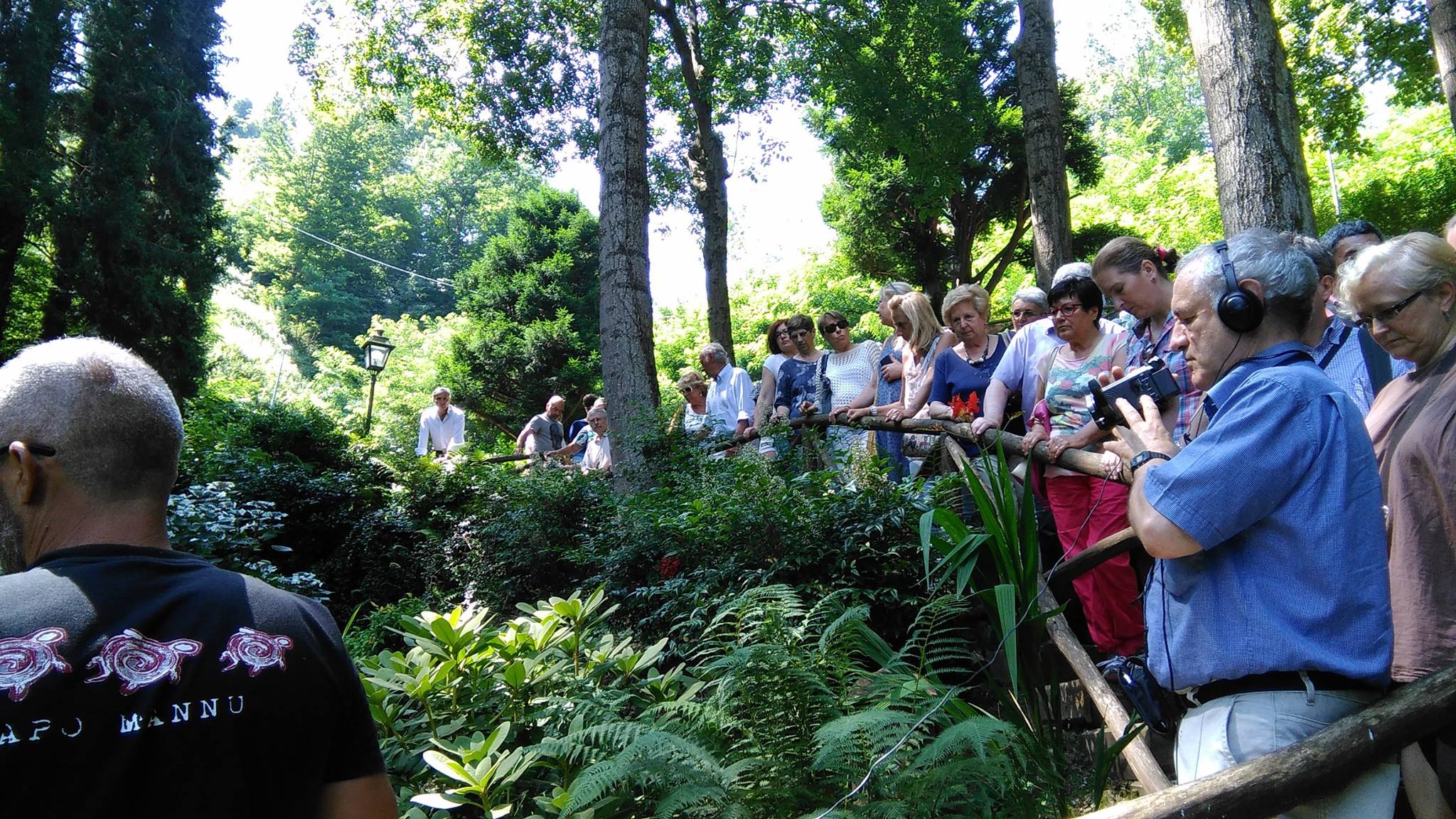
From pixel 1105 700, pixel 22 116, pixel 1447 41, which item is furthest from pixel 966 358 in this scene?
pixel 22 116

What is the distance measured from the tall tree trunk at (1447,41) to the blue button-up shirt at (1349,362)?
8016 mm

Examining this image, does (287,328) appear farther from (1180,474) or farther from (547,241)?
(1180,474)

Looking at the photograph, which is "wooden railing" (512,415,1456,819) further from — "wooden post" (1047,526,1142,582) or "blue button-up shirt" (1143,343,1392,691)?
"wooden post" (1047,526,1142,582)

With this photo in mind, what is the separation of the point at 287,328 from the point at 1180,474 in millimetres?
60475

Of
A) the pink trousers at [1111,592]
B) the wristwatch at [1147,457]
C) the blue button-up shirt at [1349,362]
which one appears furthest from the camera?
the pink trousers at [1111,592]

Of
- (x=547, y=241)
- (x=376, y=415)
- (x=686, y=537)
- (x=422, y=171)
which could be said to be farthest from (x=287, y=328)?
(x=686, y=537)

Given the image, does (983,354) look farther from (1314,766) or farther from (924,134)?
(924,134)

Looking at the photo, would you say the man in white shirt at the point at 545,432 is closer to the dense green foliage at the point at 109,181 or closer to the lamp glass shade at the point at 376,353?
the lamp glass shade at the point at 376,353

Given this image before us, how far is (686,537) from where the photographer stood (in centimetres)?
554

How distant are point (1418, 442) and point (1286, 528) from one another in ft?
2.68

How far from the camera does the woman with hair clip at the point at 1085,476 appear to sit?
14.6 feet

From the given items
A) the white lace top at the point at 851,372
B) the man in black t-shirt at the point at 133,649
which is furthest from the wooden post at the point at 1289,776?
the white lace top at the point at 851,372

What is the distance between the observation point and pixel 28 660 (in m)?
1.46

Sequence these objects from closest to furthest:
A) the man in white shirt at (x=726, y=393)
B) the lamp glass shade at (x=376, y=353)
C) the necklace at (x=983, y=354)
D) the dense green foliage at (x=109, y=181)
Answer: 1. the necklace at (x=983, y=354)
2. the man in white shirt at (x=726, y=393)
3. the dense green foliage at (x=109, y=181)
4. the lamp glass shade at (x=376, y=353)
